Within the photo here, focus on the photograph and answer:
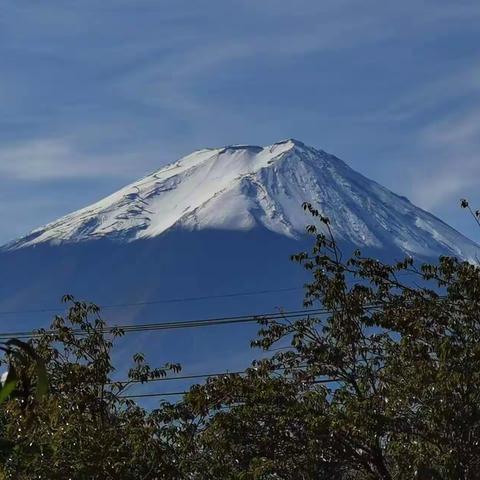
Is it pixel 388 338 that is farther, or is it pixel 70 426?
pixel 388 338

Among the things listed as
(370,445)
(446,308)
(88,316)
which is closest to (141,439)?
(370,445)

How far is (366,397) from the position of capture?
14273 millimetres

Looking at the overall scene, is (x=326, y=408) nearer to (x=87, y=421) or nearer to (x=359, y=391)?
(x=359, y=391)

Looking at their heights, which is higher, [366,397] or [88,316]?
[88,316]

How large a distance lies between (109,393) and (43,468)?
11.3 feet

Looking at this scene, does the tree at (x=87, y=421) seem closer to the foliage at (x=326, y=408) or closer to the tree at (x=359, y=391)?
the foliage at (x=326, y=408)

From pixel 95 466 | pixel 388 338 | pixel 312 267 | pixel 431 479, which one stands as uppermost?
pixel 312 267

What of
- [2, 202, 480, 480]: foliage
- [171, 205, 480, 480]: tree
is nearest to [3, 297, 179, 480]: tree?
[2, 202, 480, 480]: foliage

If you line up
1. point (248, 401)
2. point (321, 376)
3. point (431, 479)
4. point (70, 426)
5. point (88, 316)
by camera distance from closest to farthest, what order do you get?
point (431, 479)
point (70, 426)
point (248, 401)
point (321, 376)
point (88, 316)

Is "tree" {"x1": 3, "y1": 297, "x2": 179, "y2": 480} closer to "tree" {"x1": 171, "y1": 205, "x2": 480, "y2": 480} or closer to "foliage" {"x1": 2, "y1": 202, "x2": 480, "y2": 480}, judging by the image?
"foliage" {"x1": 2, "y1": 202, "x2": 480, "y2": 480}

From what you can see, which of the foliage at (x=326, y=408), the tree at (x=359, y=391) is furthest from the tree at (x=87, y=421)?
the tree at (x=359, y=391)

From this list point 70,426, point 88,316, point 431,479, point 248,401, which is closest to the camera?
point 431,479

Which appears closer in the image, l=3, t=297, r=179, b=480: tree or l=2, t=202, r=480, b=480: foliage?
l=2, t=202, r=480, b=480: foliage

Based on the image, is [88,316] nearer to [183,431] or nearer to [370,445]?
[183,431]
